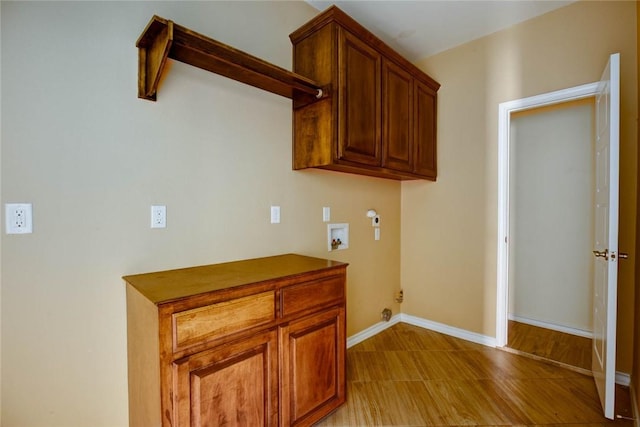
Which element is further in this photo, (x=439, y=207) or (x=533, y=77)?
(x=439, y=207)

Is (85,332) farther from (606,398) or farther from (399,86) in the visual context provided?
(606,398)

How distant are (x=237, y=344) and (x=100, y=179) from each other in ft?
3.22

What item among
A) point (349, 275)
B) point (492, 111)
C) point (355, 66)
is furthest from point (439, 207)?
point (355, 66)

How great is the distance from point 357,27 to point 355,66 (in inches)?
9.8

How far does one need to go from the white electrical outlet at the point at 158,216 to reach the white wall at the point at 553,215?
3.40 m

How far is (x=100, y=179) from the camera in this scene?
1367mm

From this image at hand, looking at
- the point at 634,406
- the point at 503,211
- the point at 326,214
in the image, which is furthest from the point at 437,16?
the point at 634,406

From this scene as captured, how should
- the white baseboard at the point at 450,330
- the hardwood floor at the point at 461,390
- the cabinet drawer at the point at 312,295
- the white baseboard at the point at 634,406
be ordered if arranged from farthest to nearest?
the white baseboard at the point at 450,330
the hardwood floor at the point at 461,390
the white baseboard at the point at 634,406
the cabinet drawer at the point at 312,295

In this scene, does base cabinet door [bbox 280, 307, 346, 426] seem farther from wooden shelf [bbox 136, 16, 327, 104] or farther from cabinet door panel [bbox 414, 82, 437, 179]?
cabinet door panel [bbox 414, 82, 437, 179]

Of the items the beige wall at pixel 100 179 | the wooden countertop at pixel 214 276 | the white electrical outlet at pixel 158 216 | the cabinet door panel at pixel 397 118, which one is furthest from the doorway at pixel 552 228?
the white electrical outlet at pixel 158 216

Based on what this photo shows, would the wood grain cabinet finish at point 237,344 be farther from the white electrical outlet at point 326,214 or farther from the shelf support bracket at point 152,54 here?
the shelf support bracket at point 152,54

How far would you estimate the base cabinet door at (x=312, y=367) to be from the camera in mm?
1483

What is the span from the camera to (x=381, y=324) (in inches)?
117

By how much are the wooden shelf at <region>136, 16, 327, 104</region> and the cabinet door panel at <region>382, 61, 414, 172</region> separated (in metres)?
0.77
